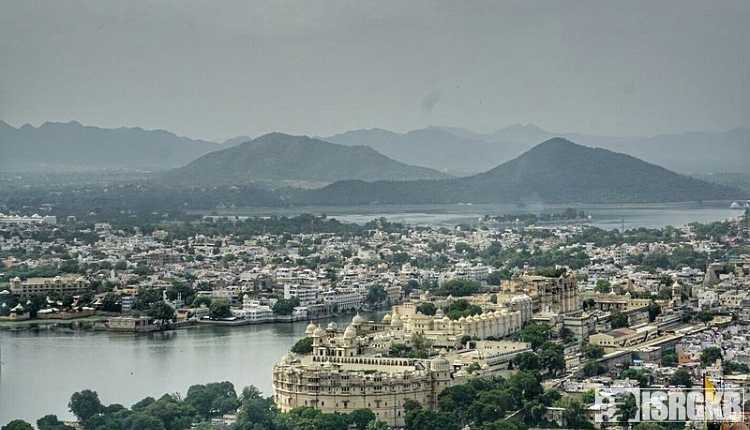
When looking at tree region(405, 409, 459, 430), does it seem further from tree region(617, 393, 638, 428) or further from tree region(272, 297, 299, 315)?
tree region(272, 297, 299, 315)

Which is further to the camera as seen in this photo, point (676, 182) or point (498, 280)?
point (676, 182)

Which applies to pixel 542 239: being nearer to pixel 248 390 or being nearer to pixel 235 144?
pixel 248 390

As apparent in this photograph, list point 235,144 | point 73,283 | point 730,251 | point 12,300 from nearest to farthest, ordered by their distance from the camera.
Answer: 1. point 12,300
2. point 73,283
3. point 730,251
4. point 235,144

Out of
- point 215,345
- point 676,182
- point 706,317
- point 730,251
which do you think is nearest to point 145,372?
point 215,345

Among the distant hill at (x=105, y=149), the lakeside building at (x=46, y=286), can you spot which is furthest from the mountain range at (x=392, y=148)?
the lakeside building at (x=46, y=286)

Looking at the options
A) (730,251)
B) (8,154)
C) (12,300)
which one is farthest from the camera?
(8,154)

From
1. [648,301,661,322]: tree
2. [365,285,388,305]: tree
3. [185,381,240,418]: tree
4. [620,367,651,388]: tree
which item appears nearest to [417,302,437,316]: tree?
[648,301,661,322]: tree

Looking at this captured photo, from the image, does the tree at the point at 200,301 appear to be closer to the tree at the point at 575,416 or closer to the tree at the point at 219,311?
the tree at the point at 219,311
